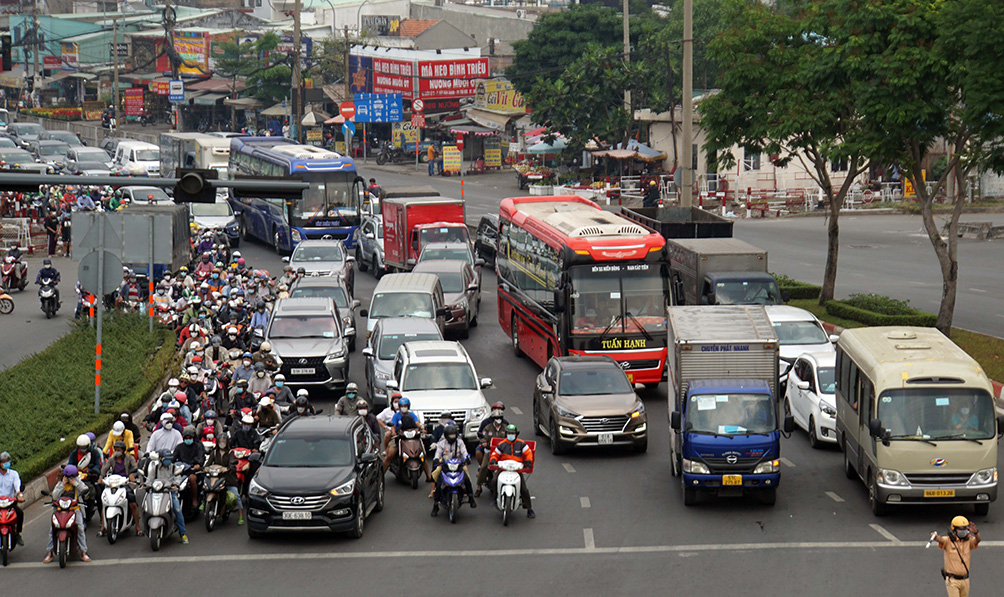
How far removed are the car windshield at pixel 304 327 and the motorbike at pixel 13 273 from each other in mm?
13951

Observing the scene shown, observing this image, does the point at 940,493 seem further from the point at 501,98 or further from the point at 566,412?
the point at 501,98

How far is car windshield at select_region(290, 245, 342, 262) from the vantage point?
3488 cm

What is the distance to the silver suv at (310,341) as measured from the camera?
78.5ft

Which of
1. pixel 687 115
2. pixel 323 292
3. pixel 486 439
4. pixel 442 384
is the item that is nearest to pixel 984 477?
pixel 486 439

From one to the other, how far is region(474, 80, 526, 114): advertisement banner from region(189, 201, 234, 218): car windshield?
37.7 m

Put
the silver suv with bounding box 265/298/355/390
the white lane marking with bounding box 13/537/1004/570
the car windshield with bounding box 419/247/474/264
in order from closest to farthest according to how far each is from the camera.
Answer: the white lane marking with bounding box 13/537/1004/570, the silver suv with bounding box 265/298/355/390, the car windshield with bounding box 419/247/474/264

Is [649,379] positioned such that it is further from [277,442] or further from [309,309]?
[277,442]

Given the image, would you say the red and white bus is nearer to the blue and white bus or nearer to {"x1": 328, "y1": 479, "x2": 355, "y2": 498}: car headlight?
{"x1": 328, "y1": 479, "x2": 355, "y2": 498}: car headlight

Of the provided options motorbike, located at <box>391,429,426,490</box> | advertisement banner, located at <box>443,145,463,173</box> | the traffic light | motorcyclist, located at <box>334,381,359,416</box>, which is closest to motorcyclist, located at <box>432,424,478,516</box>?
motorbike, located at <box>391,429,426,490</box>

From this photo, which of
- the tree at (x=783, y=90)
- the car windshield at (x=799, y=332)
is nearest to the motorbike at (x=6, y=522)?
the car windshield at (x=799, y=332)

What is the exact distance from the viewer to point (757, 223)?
5247 cm

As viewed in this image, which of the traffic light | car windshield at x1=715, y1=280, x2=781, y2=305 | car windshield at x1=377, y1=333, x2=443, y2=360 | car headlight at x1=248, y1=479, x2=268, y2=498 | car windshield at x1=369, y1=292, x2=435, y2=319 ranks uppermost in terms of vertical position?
the traffic light

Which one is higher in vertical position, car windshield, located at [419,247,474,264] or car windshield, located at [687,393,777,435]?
car windshield, located at [419,247,474,264]

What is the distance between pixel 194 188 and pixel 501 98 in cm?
6870
